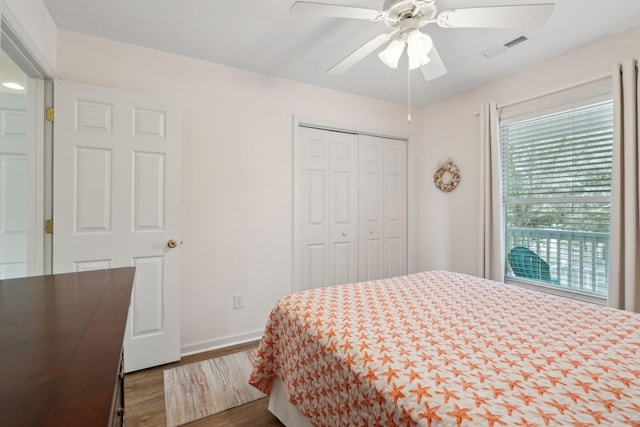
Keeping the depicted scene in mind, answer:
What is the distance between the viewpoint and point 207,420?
1681mm

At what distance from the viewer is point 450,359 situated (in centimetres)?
105

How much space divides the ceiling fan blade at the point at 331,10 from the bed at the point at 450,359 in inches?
57.7

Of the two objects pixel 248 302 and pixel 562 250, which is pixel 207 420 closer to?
pixel 248 302

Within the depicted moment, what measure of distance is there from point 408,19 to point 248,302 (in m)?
2.46

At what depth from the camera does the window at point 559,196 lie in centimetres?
226

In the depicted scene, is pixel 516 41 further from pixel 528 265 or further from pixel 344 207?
pixel 344 207

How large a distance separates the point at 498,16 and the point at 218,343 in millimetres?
2947

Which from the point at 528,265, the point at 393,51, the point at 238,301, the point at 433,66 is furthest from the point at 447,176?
the point at 238,301

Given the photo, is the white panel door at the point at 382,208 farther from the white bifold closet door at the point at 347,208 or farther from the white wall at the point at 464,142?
the white wall at the point at 464,142

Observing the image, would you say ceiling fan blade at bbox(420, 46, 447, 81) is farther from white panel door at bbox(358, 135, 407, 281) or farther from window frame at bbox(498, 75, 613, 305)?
white panel door at bbox(358, 135, 407, 281)

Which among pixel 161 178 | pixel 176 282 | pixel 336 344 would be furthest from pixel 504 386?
pixel 161 178

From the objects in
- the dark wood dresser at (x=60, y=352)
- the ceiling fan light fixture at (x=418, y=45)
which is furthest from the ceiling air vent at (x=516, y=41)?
the dark wood dresser at (x=60, y=352)

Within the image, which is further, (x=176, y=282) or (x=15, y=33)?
(x=176, y=282)

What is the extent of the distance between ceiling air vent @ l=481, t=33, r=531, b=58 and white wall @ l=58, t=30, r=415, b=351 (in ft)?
5.02
